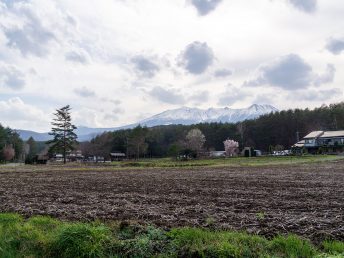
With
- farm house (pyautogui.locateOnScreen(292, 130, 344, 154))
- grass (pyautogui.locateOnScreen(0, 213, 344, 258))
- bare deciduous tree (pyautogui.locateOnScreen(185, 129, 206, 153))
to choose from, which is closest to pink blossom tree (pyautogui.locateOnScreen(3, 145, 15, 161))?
bare deciduous tree (pyautogui.locateOnScreen(185, 129, 206, 153))

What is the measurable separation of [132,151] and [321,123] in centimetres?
6816

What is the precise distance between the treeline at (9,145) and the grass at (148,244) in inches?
4688

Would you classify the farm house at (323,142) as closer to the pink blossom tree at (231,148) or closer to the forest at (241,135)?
the forest at (241,135)

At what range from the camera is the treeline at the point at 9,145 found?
390 ft

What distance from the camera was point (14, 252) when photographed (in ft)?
21.9

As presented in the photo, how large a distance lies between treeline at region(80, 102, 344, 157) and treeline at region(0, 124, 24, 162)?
31.5 meters

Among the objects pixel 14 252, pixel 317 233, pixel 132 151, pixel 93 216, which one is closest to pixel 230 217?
pixel 317 233

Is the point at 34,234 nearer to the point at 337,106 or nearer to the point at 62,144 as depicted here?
the point at 62,144

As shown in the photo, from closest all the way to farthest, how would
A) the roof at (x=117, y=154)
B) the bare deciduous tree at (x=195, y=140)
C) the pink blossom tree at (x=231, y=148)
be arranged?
the pink blossom tree at (x=231, y=148), the bare deciduous tree at (x=195, y=140), the roof at (x=117, y=154)

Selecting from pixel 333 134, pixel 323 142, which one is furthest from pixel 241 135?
pixel 333 134

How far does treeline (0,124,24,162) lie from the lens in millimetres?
118969

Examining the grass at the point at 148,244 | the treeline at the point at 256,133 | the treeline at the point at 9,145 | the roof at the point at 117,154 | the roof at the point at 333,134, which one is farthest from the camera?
the roof at the point at 117,154

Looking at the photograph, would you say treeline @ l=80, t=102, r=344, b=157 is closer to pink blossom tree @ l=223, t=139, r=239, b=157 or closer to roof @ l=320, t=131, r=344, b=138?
pink blossom tree @ l=223, t=139, r=239, b=157

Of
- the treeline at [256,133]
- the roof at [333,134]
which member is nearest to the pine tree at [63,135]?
the treeline at [256,133]
